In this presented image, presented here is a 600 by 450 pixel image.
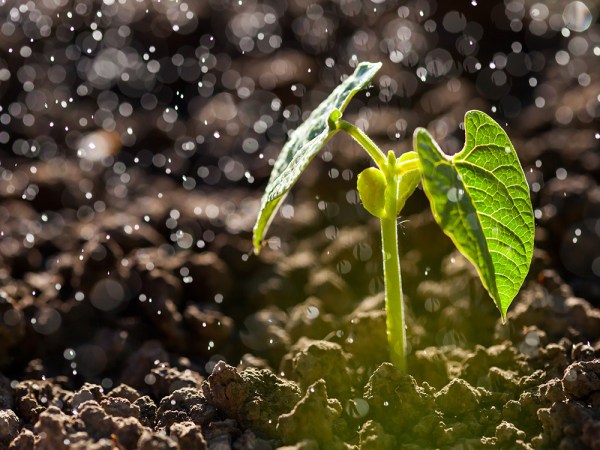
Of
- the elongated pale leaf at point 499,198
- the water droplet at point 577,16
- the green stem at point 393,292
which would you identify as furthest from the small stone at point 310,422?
the water droplet at point 577,16

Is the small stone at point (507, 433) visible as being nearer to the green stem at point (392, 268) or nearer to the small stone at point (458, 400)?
the small stone at point (458, 400)

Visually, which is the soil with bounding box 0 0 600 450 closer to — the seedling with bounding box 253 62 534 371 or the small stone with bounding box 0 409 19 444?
the small stone with bounding box 0 409 19 444

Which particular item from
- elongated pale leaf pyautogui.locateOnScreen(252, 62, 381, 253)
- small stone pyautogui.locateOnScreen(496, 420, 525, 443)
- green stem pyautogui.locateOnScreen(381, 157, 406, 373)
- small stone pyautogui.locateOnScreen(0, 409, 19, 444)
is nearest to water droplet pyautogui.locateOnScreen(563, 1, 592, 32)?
elongated pale leaf pyautogui.locateOnScreen(252, 62, 381, 253)

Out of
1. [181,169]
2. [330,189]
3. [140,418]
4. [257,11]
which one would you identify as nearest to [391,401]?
[140,418]

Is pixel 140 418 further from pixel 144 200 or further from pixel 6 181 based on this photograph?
pixel 6 181

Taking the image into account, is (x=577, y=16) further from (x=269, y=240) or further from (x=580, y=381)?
(x=580, y=381)

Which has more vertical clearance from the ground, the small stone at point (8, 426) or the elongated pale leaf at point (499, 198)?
the elongated pale leaf at point (499, 198)

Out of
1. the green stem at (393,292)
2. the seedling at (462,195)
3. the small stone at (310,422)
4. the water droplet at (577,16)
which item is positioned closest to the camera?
the seedling at (462,195)

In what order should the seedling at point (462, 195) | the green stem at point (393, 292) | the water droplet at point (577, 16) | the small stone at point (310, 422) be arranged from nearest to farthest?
the seedling at point (462, 195) → the small stone at point (310, 422) → the green stem at point (393, 292) → the water droplet at point (577, 16)
